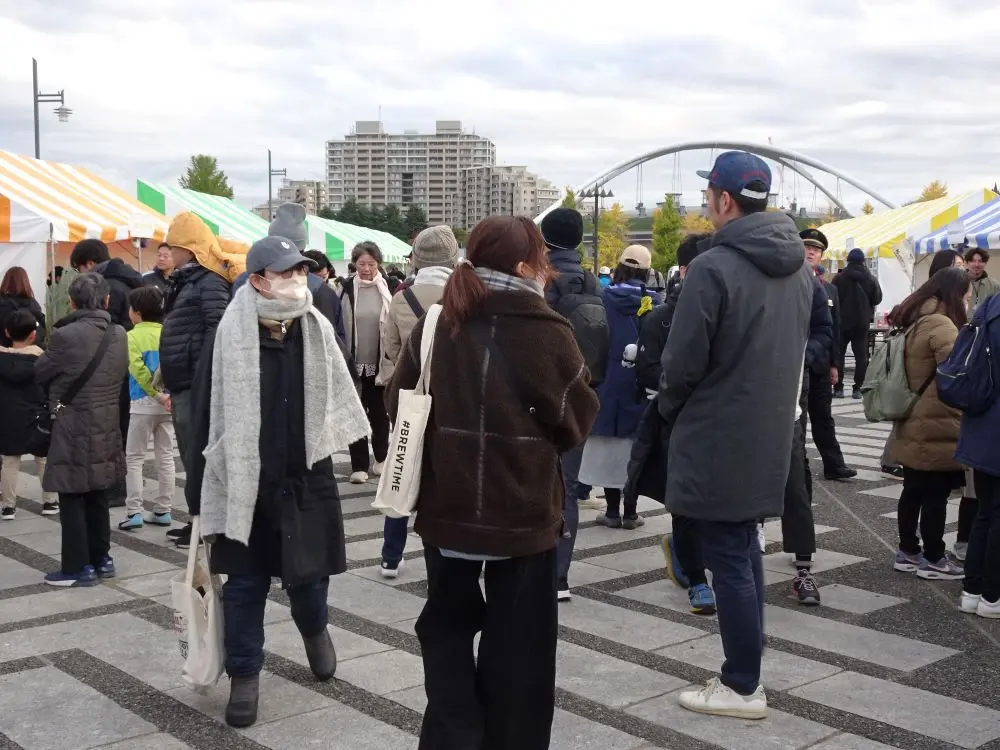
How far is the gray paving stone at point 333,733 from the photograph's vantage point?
3.93 metres

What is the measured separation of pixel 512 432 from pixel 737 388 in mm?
1251

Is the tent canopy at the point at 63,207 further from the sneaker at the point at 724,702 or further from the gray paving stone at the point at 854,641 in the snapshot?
the sneaker at the point at 724,702

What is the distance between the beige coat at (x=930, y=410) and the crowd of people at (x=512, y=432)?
0.01 meters

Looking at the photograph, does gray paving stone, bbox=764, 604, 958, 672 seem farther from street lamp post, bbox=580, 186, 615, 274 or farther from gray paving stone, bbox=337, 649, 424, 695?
street lamp post, bbox=580, 186, 615, 274

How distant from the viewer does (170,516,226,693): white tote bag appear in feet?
13.7

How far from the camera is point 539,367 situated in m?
3.21

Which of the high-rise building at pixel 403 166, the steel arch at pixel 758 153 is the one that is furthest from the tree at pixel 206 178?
the high-rise building at pixel 403 166

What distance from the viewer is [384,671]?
473 centimetres

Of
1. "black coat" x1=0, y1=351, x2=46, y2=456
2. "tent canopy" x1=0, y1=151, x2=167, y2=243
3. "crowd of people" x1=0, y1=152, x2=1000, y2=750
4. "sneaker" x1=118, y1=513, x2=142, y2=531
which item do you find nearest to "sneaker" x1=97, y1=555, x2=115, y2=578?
"crowd of people" x1=0, y1=152, x2=1000, y2=750

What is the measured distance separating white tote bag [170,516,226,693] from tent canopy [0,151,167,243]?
9976mm

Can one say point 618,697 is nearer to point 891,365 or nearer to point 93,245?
point 891,365

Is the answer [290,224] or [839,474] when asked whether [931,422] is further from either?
[290,224]

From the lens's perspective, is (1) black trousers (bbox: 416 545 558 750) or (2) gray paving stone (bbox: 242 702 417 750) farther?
(2) gray paving stone (bbox: 242 702 417 750)

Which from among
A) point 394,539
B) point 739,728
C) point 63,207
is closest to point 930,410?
point 739,728
